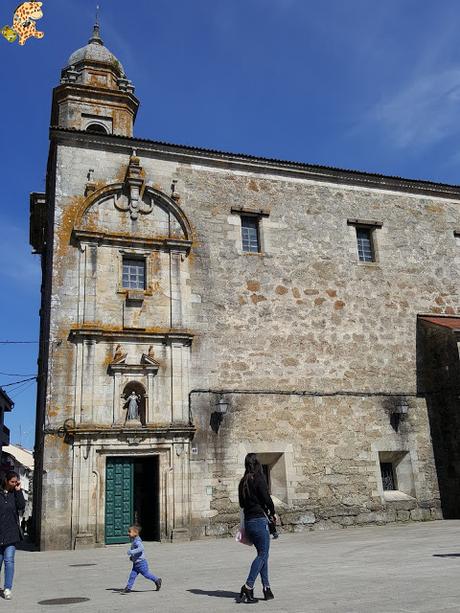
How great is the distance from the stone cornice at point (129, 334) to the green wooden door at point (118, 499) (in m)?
2.97

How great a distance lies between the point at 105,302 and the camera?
15.2 m

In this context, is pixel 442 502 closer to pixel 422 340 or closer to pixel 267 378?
pixel 422 340

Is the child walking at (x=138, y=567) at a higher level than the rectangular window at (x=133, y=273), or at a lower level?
lower

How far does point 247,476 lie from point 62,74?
20040 mm

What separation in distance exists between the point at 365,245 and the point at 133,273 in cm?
768

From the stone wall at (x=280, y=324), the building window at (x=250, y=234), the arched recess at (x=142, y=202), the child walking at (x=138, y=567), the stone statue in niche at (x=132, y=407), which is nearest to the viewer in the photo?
the child walking at (x=138, y=567)

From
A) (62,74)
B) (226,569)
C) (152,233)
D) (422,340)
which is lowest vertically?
(226,569)

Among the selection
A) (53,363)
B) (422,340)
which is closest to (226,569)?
(53,363)

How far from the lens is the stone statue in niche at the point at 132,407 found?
14.4 m

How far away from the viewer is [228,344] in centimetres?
1605

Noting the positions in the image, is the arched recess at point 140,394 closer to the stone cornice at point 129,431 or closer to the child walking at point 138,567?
the stone cornice at point 129,431

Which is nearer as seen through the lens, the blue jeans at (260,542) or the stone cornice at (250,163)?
the blue jeans at (260,542)

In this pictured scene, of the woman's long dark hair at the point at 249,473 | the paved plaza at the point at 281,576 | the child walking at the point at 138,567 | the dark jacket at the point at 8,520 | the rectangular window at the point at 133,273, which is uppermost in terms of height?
the rectangular window at the point at 133,273

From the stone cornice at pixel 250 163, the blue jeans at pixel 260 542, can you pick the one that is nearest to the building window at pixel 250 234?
the stone cornice at pixel 250 163
